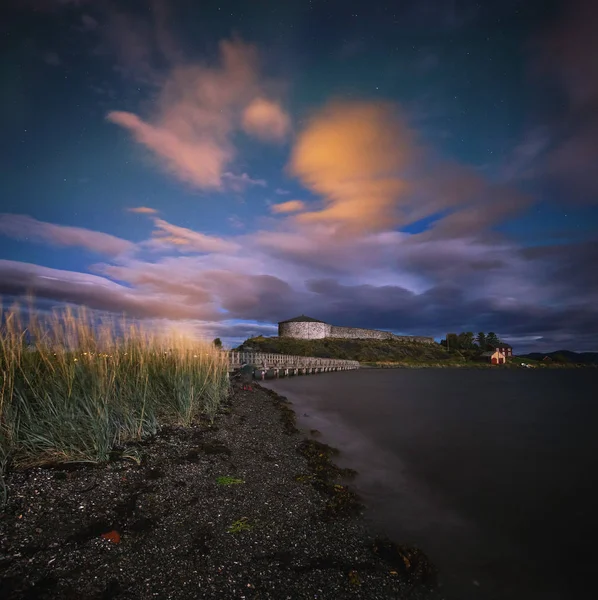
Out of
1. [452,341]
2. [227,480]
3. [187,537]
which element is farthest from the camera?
[452,341]

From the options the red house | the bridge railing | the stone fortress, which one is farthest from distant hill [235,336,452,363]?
the red house

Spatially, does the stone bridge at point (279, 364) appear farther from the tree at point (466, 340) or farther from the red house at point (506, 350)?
the red house at point (506, 350)

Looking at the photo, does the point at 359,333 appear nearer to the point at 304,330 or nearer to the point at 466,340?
the point at 304,330

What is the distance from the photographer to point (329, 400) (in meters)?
27.3

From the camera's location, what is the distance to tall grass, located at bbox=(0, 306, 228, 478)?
6535 millimetres

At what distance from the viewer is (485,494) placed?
30.9 feet

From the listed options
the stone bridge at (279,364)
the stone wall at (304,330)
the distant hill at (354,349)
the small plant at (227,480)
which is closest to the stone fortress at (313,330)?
the stone wall at (304,330)

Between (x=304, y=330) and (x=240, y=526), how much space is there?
101 metres

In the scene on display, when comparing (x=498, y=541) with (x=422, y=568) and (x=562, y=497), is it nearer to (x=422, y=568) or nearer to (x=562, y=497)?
(x=422, y=568)

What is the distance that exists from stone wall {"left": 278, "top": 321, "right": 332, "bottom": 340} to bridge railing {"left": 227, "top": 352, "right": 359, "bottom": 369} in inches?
1311

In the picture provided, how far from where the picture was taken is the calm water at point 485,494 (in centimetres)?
→ 597

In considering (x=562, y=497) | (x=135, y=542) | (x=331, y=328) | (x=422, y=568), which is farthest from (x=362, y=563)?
Answer: (x=331, y=328)

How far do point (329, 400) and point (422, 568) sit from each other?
22270 millimetres

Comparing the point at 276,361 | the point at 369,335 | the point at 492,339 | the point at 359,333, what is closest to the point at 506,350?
the point at 492,339
